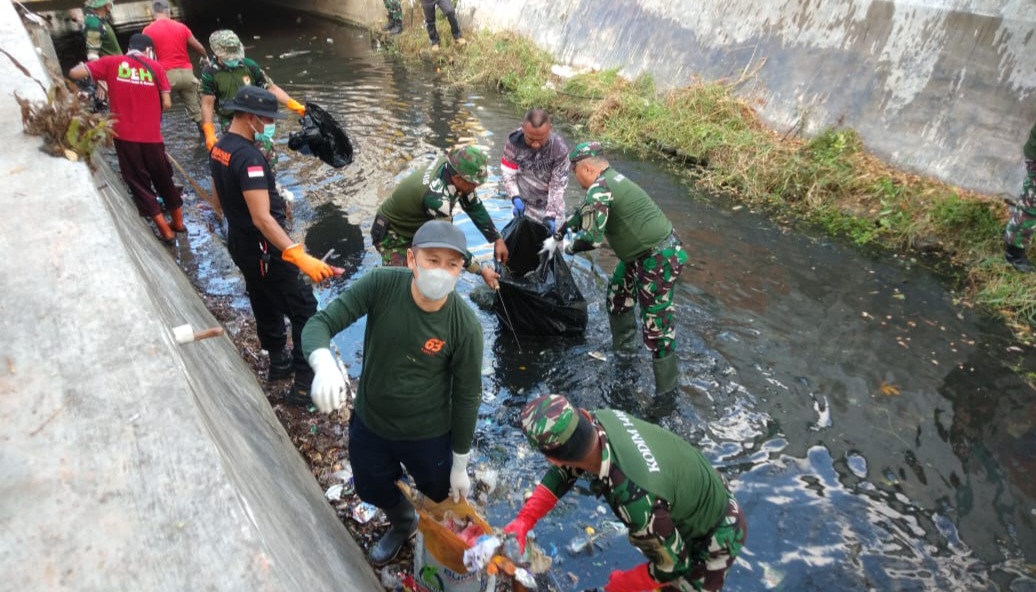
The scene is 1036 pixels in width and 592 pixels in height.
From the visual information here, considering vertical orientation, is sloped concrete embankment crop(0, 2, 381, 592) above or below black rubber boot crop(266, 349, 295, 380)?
above

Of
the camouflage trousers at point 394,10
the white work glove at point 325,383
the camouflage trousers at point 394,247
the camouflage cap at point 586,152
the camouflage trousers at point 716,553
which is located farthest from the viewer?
the camouflage trousers at point 394,10

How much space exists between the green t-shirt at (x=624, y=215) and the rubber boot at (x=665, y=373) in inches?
32.0

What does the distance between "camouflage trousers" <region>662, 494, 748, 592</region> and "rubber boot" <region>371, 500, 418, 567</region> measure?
1.33m

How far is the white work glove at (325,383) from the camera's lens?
2281 mm

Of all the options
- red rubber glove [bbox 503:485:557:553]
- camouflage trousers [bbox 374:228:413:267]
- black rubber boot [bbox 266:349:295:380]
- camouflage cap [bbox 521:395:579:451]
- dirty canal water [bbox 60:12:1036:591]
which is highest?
camouflage cap [bbox 521:395:579:451]

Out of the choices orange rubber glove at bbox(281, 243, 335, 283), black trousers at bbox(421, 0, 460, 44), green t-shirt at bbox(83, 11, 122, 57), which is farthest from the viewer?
black trousers at bbox(421, 0, 460, 44)

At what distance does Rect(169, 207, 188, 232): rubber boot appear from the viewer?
6042 millimetres

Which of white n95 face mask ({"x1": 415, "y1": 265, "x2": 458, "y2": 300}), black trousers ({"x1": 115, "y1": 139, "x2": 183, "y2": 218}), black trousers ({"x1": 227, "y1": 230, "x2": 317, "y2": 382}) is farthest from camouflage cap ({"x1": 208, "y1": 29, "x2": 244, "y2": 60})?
white n95 face mask ({"x1": 415, "y1": 265, "x2": 458, "y2": 300})

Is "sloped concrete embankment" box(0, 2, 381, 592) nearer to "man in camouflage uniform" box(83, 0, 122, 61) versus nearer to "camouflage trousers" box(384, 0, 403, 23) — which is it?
"man in camouflage uniform" box(83, 0, 122, 61)

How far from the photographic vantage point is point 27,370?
6.63ft

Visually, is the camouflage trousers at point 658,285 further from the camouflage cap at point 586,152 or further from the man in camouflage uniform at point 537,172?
the man in camouflage uniform at point 537,172

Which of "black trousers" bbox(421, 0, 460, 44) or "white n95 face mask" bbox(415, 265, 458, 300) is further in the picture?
"black trousers" bbox(421, 0, 460, 44)

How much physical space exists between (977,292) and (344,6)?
1848 centimetres

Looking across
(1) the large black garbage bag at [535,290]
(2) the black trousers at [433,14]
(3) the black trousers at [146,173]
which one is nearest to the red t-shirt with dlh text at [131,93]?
(3) the black trousers at [146,173]
